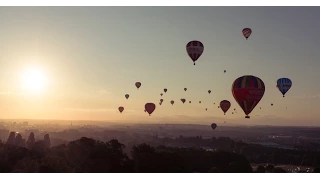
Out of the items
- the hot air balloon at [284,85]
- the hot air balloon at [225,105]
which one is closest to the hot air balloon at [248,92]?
the hot air balloon at [284,85]

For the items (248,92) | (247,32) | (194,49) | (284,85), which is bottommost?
(248,92)

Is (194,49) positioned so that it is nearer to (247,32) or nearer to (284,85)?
(247,32)

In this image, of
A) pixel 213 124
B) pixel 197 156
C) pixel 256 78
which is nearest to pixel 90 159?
pixel 256 78

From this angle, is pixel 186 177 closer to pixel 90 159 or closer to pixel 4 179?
→ pixel 4 179

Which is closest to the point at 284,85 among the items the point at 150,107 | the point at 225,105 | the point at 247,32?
the point at 225,105

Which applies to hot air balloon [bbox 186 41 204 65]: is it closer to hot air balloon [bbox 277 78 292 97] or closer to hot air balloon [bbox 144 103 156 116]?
hot air balloon [bbox 277 78 292 97]
